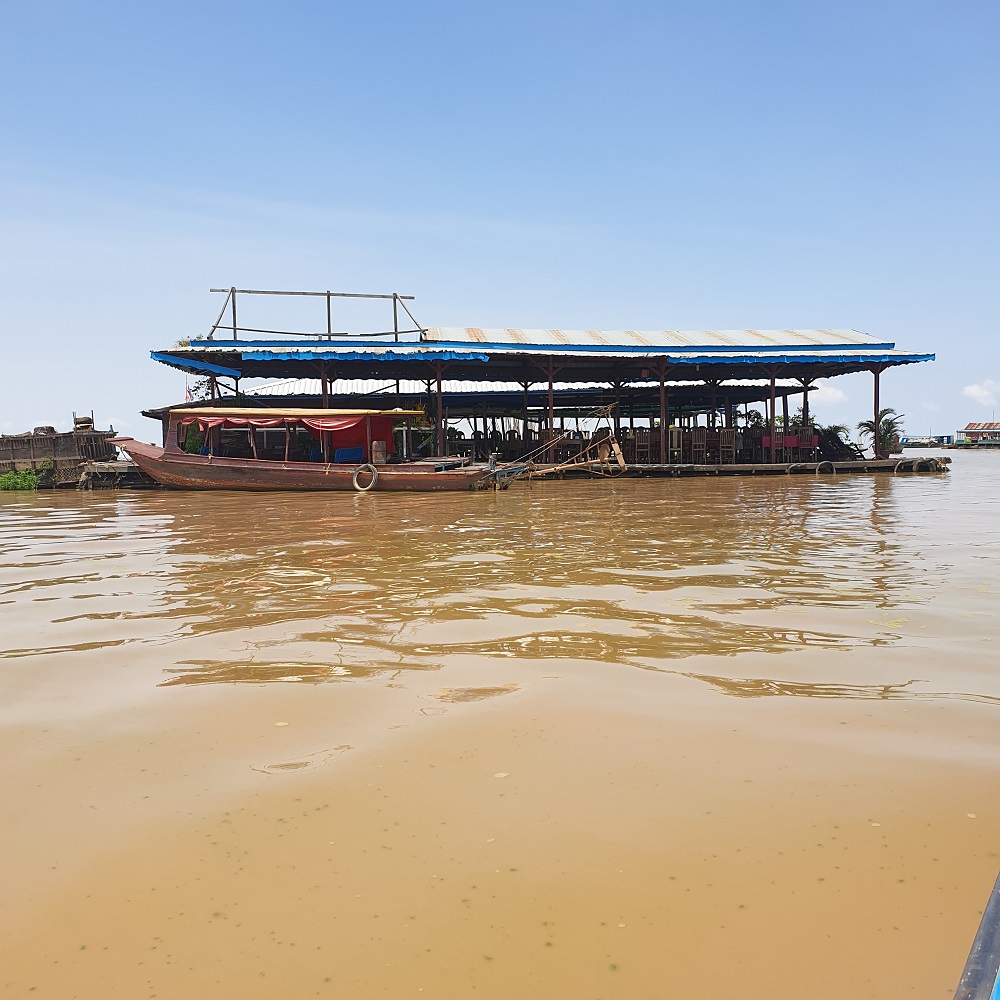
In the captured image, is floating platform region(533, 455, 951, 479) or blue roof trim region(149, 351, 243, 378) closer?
Answer: blue roof trim region(149, 351, 243, 378)

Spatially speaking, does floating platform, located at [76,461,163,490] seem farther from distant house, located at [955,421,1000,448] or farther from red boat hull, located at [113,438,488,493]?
distant house, located at [955,421,1000,448]

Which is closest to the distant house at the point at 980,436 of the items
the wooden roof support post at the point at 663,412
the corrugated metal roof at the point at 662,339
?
the corrugated metal roof at the point at 662,339

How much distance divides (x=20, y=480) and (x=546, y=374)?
16964 millimetres

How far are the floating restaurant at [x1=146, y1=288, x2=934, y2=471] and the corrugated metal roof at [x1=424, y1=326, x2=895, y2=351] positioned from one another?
7 centimetres

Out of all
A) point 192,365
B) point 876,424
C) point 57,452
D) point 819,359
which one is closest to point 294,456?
point 192,365

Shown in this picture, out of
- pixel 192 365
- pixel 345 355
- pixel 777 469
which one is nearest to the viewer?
pixel 345 355

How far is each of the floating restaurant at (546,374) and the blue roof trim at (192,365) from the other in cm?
6

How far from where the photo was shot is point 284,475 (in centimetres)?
1912

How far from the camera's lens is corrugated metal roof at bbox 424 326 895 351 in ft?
78.1

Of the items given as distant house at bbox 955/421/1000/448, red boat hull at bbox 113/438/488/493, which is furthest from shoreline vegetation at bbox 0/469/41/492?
distant house at bbox 955/421/1000/448

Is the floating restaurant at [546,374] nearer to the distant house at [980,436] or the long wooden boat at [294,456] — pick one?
the long wooden boat at [294,456]

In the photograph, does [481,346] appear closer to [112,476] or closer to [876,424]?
[112,476]

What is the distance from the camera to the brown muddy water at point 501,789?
1.88 meters

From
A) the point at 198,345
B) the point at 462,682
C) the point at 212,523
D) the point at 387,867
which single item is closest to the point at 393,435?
the point at 198,345
